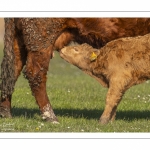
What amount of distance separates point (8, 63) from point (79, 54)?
1.31 m

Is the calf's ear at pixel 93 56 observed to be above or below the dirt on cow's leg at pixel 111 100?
above

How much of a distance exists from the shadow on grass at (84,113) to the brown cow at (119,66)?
0.65 metres

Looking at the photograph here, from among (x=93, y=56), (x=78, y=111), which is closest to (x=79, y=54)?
(x=93, y=56)

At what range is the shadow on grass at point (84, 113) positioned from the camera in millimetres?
11921

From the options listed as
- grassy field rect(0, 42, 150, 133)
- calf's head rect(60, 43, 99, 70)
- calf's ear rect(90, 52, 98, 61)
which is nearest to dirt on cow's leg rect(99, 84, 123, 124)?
grassy field rect(0, 42, 150, 133)

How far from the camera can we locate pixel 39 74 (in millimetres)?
11531

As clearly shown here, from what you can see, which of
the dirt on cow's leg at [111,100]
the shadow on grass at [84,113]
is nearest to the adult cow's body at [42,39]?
the shadow on grass at [84,113]

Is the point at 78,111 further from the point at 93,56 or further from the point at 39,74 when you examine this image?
the point at 39,74

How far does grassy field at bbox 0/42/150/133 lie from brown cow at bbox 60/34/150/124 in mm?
417

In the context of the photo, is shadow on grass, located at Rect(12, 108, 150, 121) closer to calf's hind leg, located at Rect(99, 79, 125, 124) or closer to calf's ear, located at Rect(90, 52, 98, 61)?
calf's hind leg, located at Rect(99, 79, 125, 124)

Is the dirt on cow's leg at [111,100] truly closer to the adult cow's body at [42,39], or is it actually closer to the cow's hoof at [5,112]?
the adult cow's body at [42,39]

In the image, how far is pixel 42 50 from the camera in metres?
11.5

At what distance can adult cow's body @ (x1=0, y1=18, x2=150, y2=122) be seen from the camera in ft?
37.7

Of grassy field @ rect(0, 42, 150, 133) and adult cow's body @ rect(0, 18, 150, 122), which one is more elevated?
adult cow's body @ rect(0, 18, 150, 122)
